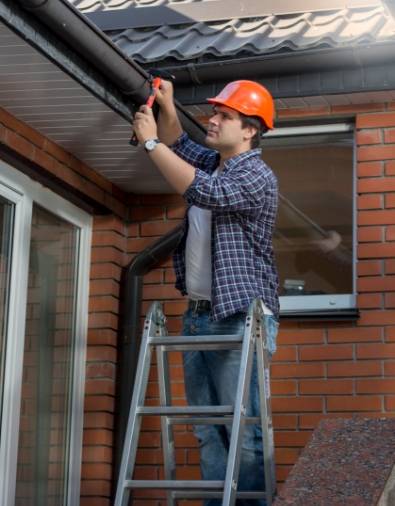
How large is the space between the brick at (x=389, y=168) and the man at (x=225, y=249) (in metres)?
1.48

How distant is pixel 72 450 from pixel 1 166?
1760 mm

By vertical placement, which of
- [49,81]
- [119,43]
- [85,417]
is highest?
[119,43]

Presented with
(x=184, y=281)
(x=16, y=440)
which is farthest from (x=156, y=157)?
(x=16, y=440)

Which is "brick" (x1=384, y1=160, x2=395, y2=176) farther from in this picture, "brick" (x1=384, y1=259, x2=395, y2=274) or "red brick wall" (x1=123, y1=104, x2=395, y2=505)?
"brick" (x1=384, y1=259, x2=395, y2=274)

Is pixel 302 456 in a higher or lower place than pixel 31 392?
lower

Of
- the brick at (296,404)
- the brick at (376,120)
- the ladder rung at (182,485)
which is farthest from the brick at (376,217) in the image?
the ladder rung at (182,485)

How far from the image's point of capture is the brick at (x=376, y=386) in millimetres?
6734

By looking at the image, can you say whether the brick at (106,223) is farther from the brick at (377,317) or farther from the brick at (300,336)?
the brick at (377,317)

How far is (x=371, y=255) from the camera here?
6.93m

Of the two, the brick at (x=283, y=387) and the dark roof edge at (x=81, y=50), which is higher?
the dark roof edge at (x=81, y=50)

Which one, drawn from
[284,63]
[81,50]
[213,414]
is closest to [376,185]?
[284,63]

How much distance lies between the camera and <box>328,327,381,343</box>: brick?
6.81 meters

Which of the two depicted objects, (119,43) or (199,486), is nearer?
(199,486)

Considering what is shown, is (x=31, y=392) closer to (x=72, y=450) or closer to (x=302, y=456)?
(x=72, y=450)
